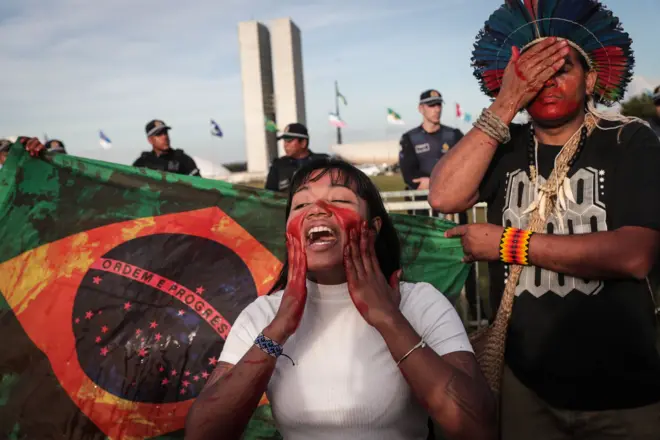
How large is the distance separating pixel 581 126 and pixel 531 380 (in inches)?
36.3

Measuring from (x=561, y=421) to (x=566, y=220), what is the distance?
2.34 ft

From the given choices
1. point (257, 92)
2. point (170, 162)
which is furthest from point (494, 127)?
point (257, 92)

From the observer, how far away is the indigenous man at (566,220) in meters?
1.84

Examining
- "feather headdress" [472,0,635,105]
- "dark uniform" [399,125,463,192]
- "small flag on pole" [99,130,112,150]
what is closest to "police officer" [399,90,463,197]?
"dark uniform" [399,125,463,192]

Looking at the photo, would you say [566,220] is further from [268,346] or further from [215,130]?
[215,130]

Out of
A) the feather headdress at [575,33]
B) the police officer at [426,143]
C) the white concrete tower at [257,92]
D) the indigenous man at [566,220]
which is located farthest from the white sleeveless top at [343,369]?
the white concrete tower at [257,92]

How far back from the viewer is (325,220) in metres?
1.80

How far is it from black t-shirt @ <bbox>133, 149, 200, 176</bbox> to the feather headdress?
5.51 metres

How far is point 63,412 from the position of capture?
274 centimetres

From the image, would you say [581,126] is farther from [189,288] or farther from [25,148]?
[25,148]

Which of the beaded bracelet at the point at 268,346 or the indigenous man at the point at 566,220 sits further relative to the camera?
the indigenous man at the point at 566,220

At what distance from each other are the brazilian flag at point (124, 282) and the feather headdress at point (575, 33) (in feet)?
3.98

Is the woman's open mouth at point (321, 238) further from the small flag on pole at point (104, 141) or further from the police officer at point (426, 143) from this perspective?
the small flag on pole at point (104, 141)

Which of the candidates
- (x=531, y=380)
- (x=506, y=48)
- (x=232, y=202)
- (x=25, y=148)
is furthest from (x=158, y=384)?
(x=506, y=48)
